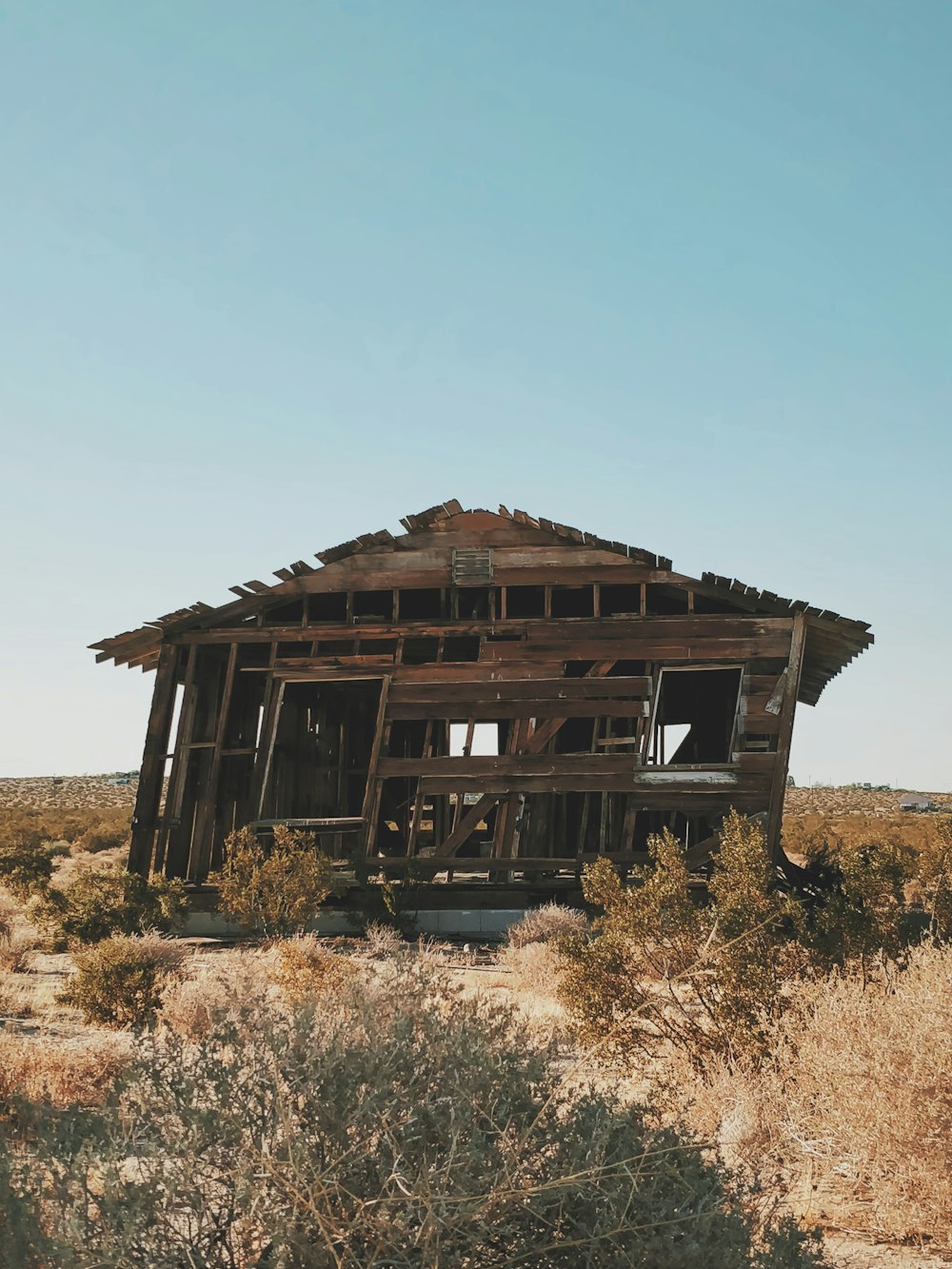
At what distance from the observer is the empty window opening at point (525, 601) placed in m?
18.0

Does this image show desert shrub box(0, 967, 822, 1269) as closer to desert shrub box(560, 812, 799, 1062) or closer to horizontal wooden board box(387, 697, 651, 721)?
desert shrub box(560, 812, 799, 1062)

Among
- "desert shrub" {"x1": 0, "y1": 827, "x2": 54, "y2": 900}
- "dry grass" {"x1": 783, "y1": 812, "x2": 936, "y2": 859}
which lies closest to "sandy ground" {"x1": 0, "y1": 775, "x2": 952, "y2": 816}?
"dry grass" {"x1": 783, "y1": 812, "x2": 936, "y2": 859}

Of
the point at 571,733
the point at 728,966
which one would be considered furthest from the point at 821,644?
the point at 728,966

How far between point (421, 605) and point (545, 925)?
6.15 m

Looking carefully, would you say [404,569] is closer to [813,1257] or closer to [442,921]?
[442,921]

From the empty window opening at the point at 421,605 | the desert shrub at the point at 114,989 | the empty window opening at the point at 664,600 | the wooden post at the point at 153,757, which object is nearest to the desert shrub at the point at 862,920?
the desert shrub at the point at 114,989

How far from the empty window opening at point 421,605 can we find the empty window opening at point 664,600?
10.7ft

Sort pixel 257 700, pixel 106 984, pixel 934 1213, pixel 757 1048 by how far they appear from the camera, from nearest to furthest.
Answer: pixel 934 1213
pixel 757 1048
pixel 106 984
pixel 257 700

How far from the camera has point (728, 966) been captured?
23.7 feet

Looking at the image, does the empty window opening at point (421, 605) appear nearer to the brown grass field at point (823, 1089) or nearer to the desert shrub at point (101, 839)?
the brown grass field at point (823, 1089)

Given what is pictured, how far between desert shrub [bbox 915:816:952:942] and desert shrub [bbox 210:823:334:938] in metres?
7.30

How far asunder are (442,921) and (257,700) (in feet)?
17.7

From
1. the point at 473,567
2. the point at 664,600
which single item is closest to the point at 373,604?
the point at 473,567

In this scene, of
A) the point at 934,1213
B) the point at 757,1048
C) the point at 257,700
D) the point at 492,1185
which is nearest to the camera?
the point at 492,1185
